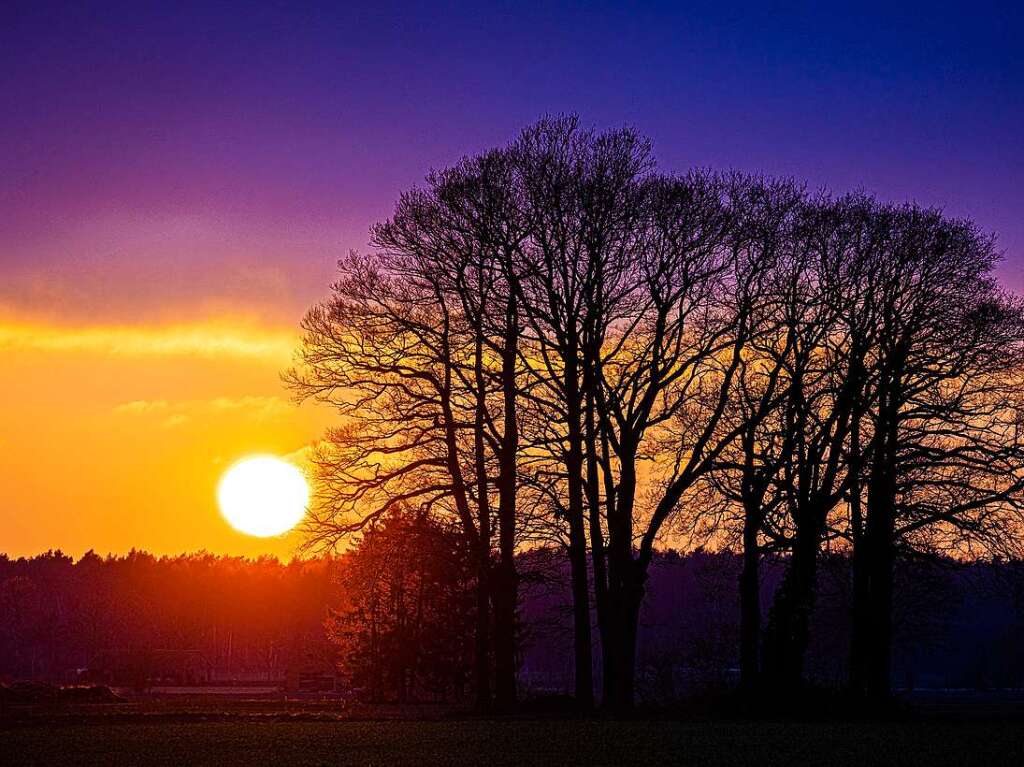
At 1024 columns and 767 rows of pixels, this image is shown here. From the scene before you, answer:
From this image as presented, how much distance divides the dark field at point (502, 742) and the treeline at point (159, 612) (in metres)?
105

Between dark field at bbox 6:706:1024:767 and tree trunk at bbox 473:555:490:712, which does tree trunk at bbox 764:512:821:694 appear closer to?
dark field at bbox 6:706:1024:767

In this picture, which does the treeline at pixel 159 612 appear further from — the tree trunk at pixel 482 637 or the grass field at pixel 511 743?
the grass field at pixel 511 743

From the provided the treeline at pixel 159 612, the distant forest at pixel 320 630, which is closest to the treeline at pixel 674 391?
the distant forest at pixel 320 630

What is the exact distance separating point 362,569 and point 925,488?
54.8ft

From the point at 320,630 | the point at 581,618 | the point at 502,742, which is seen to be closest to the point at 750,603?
the point at 581,618

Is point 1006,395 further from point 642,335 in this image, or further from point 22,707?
point 22,707

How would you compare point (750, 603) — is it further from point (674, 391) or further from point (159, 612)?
point (159, 612)

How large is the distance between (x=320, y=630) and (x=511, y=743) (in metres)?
139

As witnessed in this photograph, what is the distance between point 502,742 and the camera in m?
22.8

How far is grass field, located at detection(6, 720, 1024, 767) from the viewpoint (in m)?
19.7

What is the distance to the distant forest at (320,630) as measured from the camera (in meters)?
62.4

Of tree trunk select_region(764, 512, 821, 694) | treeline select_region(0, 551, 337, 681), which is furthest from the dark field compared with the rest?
treeline select_region(0, 551, 337, 681)

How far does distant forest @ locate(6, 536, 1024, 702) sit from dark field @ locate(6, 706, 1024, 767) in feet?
95.8

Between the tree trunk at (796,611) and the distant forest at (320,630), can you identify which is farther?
the distant forest at (320,630)
